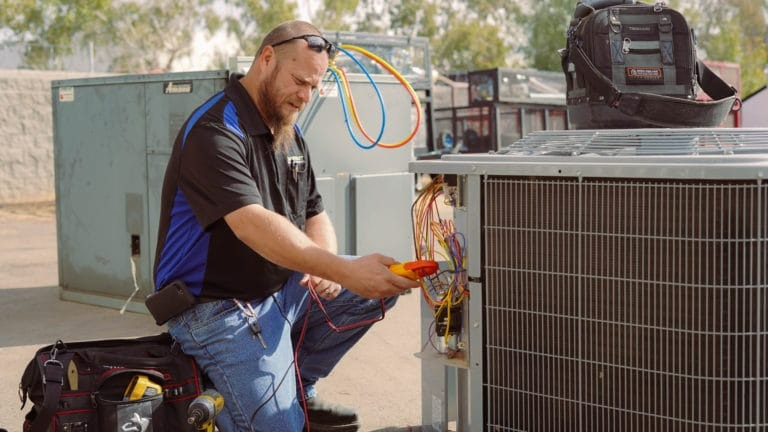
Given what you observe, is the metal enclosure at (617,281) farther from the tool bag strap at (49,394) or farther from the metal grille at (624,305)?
the tool bag strap at (49,394)

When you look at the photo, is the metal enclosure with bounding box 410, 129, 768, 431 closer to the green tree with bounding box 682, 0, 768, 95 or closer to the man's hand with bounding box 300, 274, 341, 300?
the man's hand with bounding box 300, 274, 341, 300

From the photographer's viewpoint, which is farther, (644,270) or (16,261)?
(16,261)

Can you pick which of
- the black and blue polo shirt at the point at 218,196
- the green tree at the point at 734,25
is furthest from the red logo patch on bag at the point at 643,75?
the green tree at the point at 734,25

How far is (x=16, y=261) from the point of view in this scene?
9031 millimetres

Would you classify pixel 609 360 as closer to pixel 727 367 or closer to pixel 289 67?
pixel 727 367

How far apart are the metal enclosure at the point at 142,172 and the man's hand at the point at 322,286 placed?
8.62ft

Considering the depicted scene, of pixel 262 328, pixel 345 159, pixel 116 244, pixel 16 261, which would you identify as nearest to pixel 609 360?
pixel 262 328

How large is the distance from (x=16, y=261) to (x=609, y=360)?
7.52m

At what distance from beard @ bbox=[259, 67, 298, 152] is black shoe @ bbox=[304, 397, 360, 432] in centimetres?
108

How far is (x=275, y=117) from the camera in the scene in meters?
3.54

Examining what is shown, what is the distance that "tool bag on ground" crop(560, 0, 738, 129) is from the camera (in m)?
3.54

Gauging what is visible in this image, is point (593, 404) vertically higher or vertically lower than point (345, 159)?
lower

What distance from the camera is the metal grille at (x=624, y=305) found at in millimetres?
2643

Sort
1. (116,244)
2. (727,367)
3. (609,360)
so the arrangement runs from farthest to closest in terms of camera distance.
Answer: (116,244), (609,360), (727,367)
